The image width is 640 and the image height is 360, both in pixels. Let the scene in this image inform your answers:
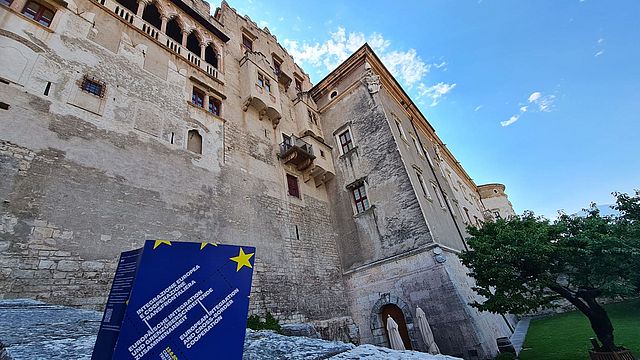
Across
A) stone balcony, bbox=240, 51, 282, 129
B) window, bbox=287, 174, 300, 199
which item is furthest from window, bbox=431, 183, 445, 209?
stone balcony, bbox=240, 51, 282, 129

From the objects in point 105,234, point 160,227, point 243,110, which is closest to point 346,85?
point 243,110

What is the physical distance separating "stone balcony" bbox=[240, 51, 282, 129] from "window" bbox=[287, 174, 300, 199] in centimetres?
307

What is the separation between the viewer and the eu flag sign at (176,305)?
4.23ft

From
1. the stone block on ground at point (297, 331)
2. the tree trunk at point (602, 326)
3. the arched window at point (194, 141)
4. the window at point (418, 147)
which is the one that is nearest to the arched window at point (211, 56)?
the arched window at point (194, 141)

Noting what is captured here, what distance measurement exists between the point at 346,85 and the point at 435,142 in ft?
39.5

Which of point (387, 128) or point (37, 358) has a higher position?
point (387, 128)

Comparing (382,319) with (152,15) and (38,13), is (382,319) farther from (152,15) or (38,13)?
(152,15)

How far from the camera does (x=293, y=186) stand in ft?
43.1

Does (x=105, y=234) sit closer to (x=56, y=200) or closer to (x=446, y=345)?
(x=56, y=200)

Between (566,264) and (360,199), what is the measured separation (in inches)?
312

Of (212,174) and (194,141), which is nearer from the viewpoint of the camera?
(212,174)

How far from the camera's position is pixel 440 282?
953cm

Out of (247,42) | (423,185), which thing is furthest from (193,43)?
(423,185)

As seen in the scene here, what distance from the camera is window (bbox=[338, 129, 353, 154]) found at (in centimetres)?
1512
